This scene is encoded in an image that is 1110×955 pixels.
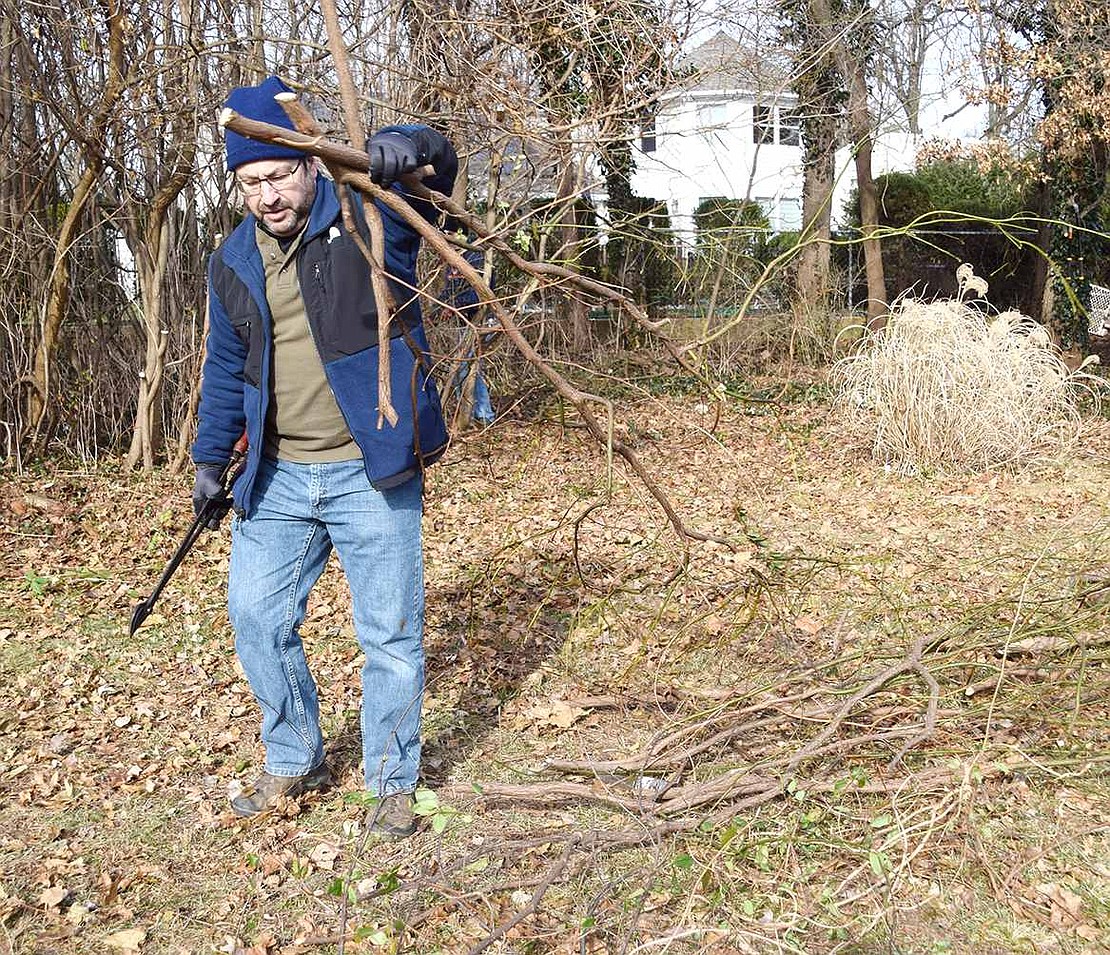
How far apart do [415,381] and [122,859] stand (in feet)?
5.31

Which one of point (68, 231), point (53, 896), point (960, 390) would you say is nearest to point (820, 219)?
point (960, 390)

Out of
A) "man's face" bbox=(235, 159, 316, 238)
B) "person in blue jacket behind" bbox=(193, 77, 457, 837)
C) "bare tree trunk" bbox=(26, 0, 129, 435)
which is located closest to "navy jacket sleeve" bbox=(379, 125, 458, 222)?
"person in blue jacket behind" bbox=(193, 77, 457, 837)

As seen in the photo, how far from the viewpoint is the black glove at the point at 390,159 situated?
8.85ft

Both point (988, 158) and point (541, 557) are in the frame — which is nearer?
point (541, 557)

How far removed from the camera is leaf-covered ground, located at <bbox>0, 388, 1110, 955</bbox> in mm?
2826

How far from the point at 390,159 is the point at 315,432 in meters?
0.84

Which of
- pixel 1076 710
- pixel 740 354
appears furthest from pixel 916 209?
pixel 1076 710

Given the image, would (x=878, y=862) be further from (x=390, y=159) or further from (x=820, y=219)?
(x=820, y=219)

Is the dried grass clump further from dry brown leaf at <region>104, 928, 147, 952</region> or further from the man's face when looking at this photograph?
dry brown leaf at <region>104, 928, 147, 952</region>

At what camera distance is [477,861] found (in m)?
2.97

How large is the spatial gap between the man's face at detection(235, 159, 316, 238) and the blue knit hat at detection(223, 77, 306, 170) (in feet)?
0.06

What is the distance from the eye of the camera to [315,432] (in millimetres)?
3199

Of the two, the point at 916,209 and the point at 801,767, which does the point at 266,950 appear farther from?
the point at 916,209

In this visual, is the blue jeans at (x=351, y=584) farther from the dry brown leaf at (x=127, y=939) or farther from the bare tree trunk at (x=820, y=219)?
the bare tree trunk at (x=820, y=219)
